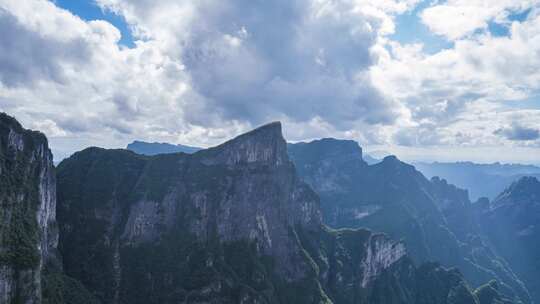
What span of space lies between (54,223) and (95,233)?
921 inches

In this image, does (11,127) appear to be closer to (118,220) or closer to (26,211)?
(26,211)

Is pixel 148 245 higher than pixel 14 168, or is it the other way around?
pixel 14 168

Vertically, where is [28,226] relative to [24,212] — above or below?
below

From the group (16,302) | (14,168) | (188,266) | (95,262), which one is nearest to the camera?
(16,302)

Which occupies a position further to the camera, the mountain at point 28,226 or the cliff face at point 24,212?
the mountain at point 28,226

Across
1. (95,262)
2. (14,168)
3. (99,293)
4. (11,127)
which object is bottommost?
(99,293)

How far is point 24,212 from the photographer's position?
400ft

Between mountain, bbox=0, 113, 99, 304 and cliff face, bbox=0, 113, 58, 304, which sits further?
mountain, bbox=0, 113, 99, 304

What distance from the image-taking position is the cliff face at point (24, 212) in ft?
346

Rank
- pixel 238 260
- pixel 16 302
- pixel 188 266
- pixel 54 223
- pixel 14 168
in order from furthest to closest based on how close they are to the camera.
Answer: pixel 238 260
pixel 188 266
pixel 54 223
pixel 14 168
pixel 16 302

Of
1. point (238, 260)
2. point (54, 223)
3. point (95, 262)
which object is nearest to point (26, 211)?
point (54, 223)

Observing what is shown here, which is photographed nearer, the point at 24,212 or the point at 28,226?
the point at 28,226

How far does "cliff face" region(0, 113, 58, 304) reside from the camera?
10531cm

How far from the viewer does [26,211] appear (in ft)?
404
